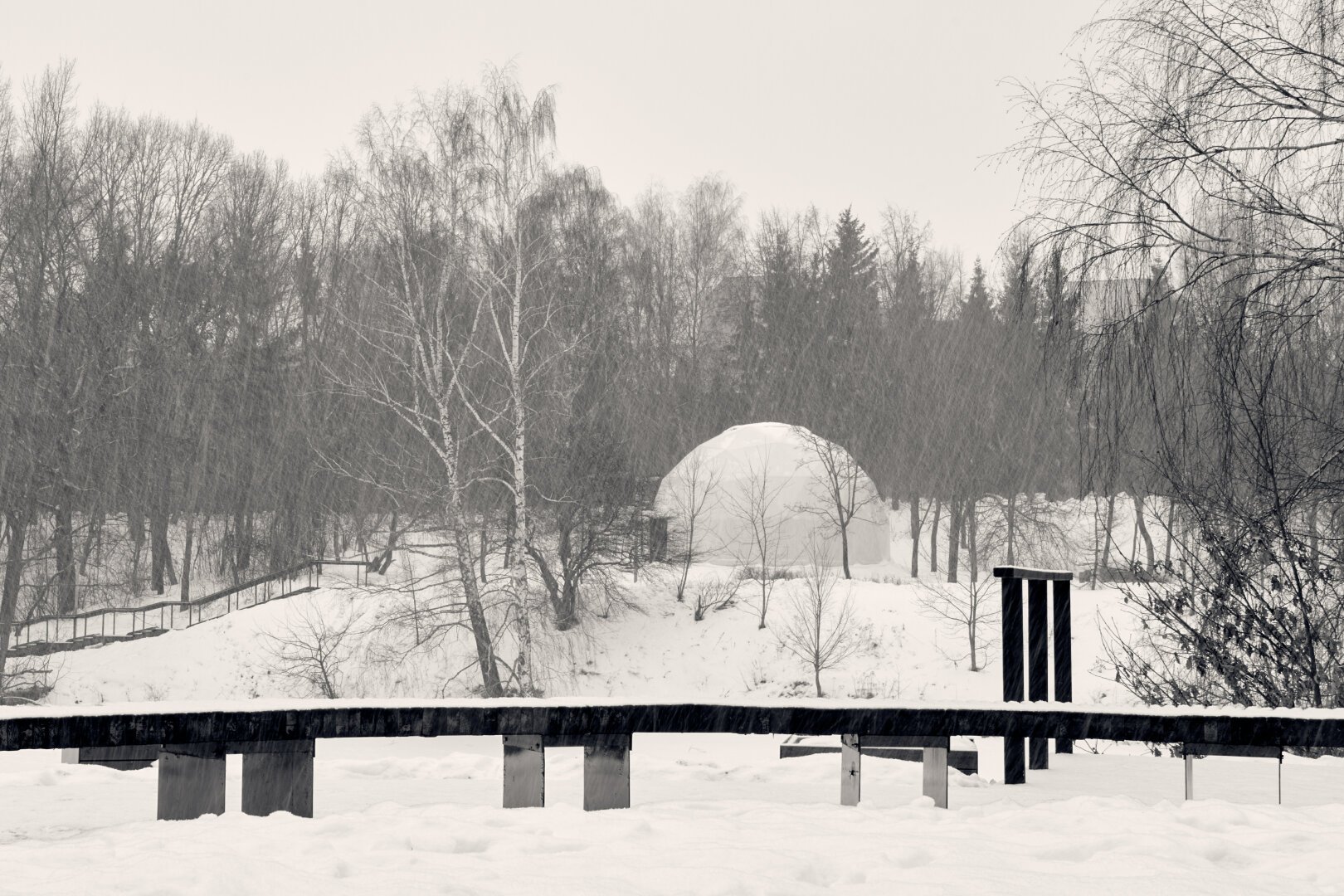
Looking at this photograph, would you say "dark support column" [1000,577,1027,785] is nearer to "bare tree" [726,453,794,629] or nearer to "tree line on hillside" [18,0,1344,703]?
"tree line on hillside" [18,0,1344,703]

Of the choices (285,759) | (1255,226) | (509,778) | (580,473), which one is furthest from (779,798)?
(580,473)

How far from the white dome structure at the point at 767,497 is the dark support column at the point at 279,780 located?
3035cm

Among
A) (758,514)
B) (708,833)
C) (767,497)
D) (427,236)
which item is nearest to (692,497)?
(758,514)

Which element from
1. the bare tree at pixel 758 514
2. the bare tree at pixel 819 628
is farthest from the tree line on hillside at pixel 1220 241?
the bare tree at pixel 758 514

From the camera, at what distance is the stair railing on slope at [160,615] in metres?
29.1

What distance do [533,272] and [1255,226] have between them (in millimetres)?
18312

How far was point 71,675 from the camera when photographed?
2736cm

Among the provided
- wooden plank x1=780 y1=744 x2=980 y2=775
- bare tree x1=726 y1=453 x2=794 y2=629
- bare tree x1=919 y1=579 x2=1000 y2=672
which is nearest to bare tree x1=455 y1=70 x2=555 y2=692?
bare tree x1=919 y1=579 x2=1000 y2=672

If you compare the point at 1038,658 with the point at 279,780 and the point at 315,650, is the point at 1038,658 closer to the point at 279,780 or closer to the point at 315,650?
the point at 279,780

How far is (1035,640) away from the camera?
768 centimetres

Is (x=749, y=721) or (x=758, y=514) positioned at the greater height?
(x=758, y=514)

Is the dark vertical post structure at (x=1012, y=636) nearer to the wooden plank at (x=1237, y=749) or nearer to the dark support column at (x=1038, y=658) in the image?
the dark support column at (x=1038, y=658)

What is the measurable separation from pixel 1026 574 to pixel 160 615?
93.4ft

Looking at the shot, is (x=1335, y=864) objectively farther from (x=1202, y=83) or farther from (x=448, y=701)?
(x=1202, y=83)
